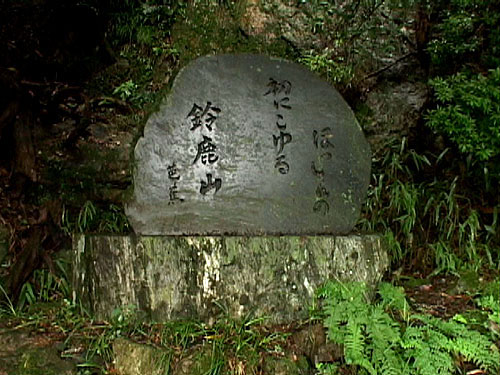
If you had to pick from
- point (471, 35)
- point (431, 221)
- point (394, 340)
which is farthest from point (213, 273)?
point (471, 35)

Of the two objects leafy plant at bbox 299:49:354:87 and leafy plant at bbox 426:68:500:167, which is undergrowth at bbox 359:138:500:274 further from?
leafy plant at bbox 299:49:354:87

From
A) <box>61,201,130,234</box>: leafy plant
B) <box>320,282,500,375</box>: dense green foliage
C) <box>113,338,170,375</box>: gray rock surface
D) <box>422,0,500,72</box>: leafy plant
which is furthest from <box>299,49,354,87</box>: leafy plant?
<box>113,338,170,375</box>: gray rock surface

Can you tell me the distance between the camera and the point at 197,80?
337 centimetres

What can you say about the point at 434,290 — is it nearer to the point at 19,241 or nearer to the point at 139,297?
the point at 139,297

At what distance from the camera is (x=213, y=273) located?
3084 millimetres

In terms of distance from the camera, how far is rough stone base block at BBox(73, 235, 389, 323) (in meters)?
3.08

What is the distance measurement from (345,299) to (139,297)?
130 cm

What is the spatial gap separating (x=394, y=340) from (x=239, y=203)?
1.27m

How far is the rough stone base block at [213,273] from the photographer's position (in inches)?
121

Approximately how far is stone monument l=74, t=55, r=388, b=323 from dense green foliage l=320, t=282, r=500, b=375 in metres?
0.22

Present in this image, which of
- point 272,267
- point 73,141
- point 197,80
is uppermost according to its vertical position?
point 197,80

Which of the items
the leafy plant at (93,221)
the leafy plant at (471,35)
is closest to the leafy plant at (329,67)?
the leafy plant at (471,35)

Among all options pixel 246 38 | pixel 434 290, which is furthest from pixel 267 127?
pixel 246 38

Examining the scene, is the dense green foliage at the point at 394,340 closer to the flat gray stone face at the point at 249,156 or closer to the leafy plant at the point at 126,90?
the flat gray stone face at the point at 249,156
